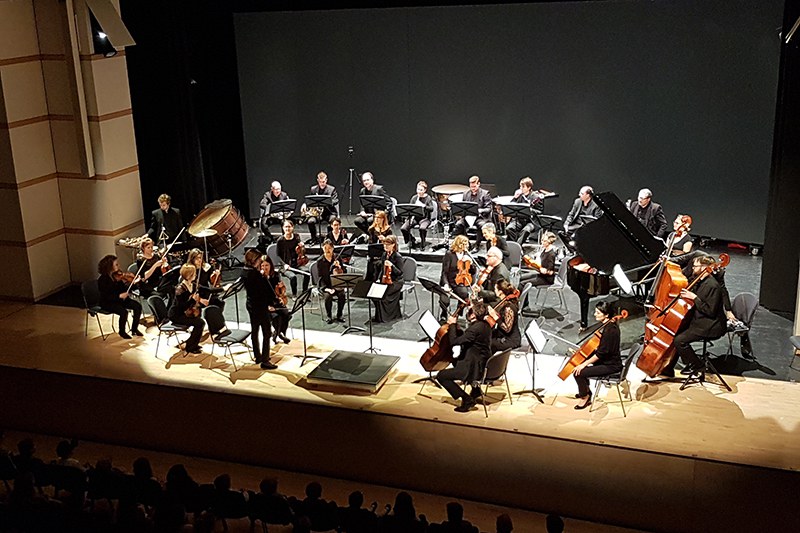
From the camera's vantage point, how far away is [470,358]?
796cm

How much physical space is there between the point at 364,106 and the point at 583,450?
8.94 metres

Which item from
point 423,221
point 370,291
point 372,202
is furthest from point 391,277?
point 423,221

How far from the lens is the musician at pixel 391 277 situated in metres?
9.94

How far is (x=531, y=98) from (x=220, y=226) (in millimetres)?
5546

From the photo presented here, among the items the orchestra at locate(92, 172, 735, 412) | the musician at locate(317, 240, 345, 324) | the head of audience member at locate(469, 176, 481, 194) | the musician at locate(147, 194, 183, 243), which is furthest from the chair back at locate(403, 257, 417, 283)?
the musician at locate(147, 194, 183, 243)

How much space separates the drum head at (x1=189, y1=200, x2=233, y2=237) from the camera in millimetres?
10578

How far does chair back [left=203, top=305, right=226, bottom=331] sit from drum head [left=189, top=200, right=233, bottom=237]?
6.22 ft

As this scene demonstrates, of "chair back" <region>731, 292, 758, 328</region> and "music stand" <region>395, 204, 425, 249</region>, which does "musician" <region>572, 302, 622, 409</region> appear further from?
"music stand" <region>395, 204, 425, 249</region>

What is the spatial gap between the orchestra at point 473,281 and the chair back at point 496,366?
12 centimetres

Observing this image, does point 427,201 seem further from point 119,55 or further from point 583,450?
point 583,450

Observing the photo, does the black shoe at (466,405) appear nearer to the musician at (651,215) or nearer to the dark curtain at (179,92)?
the musician at (651,215)

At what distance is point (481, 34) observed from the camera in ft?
45.8

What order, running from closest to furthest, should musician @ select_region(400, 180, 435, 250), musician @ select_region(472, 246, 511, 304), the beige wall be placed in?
1. musician @ select_region(472, 246, 511, 304)
2. the beige wall
3. musician @ select_region(400, 180, 435, 250)

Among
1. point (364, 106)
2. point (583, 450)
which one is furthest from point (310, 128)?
point (583, 450)
